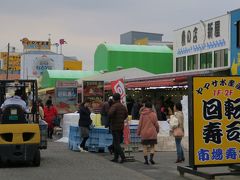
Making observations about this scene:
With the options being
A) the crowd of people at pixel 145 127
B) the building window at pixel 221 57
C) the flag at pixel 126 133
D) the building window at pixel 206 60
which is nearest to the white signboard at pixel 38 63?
the building window at pixel 206 60

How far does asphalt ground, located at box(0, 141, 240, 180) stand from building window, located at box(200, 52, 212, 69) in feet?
69.3

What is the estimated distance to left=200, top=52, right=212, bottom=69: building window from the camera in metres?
35.8

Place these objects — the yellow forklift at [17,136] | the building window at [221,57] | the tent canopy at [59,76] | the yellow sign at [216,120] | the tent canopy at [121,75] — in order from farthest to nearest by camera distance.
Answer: the tent canopy at [59,76]
the building window at [221,57]
the tent canopy at [121,75]
the yellow forklift at [17,136]
the yellow sign at [216,120]

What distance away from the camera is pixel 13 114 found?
12867 mm

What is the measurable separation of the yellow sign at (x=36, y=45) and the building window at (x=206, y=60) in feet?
236

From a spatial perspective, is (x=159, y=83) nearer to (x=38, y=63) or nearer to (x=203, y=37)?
(x=203, y=37)

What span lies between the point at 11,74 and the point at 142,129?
9718 centimetres

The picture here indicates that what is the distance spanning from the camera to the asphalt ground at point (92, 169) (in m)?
11.3

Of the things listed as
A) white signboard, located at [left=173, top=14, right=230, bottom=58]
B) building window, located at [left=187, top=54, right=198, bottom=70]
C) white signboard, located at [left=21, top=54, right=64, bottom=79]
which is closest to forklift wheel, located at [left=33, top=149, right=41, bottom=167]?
white signboard, located at [left=173, top=14, right=230, bottom=58]

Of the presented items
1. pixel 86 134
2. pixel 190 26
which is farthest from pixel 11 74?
pixel 86 134

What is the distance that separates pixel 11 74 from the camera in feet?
354

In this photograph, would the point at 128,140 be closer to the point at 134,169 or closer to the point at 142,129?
the point at 142,129

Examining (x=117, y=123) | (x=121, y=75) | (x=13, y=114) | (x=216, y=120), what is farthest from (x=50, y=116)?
(x=216, y=120)

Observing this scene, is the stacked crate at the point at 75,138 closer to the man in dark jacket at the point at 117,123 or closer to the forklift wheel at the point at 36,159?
the man in dark jacket at the point at 117,123
